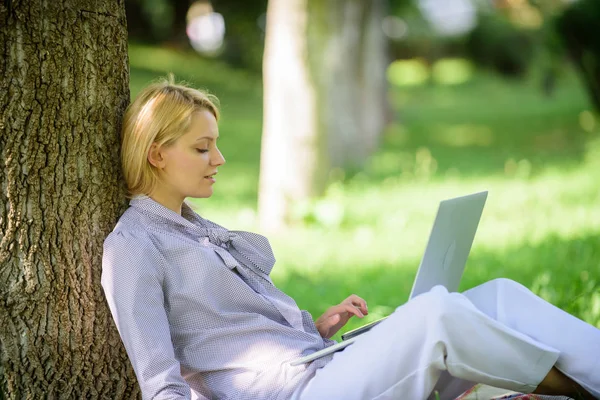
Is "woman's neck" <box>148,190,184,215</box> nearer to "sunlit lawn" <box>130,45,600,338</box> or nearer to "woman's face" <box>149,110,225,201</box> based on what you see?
"woman's face" <box>149,110,225,201</box>

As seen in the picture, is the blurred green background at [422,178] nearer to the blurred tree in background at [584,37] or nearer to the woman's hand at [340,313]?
the blurred tree in background at [584,37]

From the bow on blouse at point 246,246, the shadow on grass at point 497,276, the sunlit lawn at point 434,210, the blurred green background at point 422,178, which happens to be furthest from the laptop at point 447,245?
the shadow on grass at point 497,276

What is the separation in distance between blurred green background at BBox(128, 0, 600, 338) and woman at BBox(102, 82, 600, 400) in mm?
523

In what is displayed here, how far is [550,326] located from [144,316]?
1.40m

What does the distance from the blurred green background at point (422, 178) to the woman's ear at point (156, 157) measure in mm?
524

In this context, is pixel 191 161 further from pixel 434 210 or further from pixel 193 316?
pixel 434 210

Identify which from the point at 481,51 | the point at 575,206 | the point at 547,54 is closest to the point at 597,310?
the point at 575,206

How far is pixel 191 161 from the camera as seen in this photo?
301 cm

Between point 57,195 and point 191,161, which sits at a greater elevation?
point 191,161

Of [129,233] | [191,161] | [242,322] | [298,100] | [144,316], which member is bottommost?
[298,100]

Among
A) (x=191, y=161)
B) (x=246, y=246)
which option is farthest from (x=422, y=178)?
(x=191, y=161)

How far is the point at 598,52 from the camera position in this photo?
50.0 ft

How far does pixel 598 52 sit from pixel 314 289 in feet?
37.6

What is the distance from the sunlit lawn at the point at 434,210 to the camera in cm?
565
